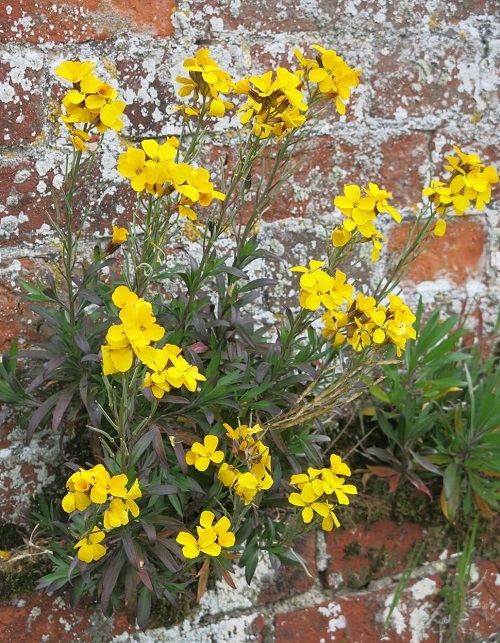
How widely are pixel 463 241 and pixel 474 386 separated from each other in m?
0.40

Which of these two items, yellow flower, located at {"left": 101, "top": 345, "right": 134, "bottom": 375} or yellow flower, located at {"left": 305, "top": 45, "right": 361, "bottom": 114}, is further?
yellow flower, located at {"left": 305, "top": 45, "right": 361, "bottom": 114}

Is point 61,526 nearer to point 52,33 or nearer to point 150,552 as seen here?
point 150,552

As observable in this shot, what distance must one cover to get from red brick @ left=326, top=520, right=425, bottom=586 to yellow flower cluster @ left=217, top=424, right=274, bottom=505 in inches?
22.7

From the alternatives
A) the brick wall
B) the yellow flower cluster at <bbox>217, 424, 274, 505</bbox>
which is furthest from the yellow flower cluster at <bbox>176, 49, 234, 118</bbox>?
the yellow flower cluster at <bbox>217, 424, 274, 505</bbox>

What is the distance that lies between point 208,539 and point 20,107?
101 centimetres

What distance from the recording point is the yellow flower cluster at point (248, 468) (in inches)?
55.0

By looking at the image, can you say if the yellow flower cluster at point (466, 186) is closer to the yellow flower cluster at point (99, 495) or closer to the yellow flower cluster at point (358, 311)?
the yellow flower cluster at point (358, 311)

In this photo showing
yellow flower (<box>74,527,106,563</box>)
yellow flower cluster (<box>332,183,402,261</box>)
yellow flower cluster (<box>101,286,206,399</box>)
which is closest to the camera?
yellow flower cluster (<box>101,286,206,399</box>)

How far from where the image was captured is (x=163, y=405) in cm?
160

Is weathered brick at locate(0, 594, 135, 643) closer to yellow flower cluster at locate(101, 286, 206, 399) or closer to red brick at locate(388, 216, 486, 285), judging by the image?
yellow flower cluster at locate(101, 286, 206, 399)

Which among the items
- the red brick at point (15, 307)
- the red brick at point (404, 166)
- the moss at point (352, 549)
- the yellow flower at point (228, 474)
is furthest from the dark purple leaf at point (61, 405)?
the red brick at point (404, 166)

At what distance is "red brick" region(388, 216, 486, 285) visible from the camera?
2156 mm

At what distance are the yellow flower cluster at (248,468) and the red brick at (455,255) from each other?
88 cm

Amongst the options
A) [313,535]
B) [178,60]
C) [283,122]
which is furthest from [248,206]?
[313,535]
